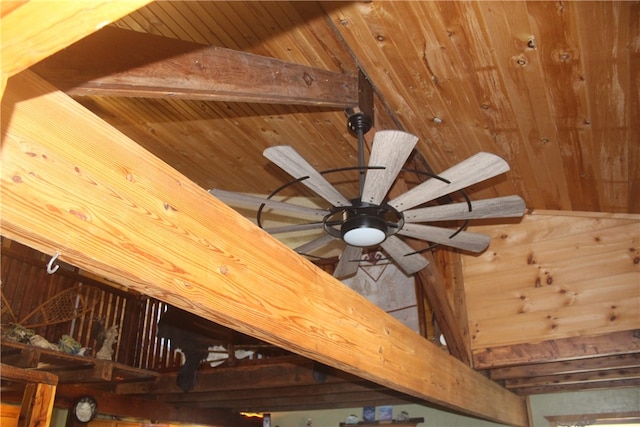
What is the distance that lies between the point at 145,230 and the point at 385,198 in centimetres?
181

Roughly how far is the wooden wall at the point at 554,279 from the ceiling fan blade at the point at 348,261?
129cm

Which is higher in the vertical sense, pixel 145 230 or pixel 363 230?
pixel 363 230

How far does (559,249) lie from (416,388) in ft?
6.37

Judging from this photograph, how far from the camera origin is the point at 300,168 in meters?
2.80

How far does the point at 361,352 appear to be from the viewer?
260 centimetres

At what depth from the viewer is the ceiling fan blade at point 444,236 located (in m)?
3.23

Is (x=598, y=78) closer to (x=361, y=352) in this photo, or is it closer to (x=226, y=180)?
(x=361, y=352)

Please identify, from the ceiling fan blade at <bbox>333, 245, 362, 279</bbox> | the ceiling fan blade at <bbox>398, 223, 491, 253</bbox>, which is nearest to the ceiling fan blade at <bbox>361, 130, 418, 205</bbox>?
Answer: the ceiling fan blade at <bbox>398, 223, 491, 253</bbox>

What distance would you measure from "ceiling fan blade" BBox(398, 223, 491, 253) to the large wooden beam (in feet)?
2.87

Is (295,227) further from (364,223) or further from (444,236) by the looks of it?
(444,236)

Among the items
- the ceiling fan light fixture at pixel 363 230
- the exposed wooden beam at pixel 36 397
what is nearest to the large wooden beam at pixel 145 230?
the ceiling fan light fixture at pixel 363 230

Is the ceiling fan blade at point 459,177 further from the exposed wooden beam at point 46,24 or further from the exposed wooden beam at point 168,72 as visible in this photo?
the exposed wooden beam at point 46,24

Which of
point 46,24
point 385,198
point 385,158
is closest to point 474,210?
point 385,198

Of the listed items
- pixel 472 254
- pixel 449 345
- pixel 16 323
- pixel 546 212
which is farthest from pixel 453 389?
pixel 16 323
